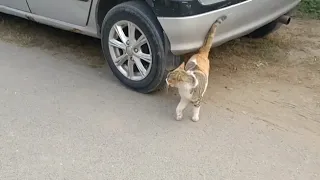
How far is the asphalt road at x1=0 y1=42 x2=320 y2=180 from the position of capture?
10.2ft

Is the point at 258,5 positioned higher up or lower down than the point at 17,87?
higher up

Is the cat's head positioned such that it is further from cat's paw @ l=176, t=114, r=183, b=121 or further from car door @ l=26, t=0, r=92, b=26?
car door @ l=26, t=0, r=92, b=26

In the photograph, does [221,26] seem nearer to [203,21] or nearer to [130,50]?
[203,21]

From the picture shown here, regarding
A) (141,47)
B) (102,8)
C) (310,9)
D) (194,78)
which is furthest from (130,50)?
(310,9)

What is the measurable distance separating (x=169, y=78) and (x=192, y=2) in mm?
587

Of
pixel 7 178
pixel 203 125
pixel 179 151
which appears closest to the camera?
pixel 7 178

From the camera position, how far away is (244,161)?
10.4 ft

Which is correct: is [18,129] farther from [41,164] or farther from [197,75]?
[197,75]

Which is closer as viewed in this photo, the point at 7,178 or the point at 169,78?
the point at 7,178

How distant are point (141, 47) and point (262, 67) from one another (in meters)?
1.27

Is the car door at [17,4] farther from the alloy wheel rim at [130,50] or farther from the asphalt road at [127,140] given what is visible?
the alloy wheel rim at [130,50]

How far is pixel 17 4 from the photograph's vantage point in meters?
4.95

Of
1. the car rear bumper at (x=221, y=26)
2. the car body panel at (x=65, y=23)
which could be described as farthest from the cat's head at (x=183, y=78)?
the car body panel at (x=65, y=23)

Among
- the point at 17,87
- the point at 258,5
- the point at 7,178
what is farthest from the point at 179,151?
the point at 17,87
